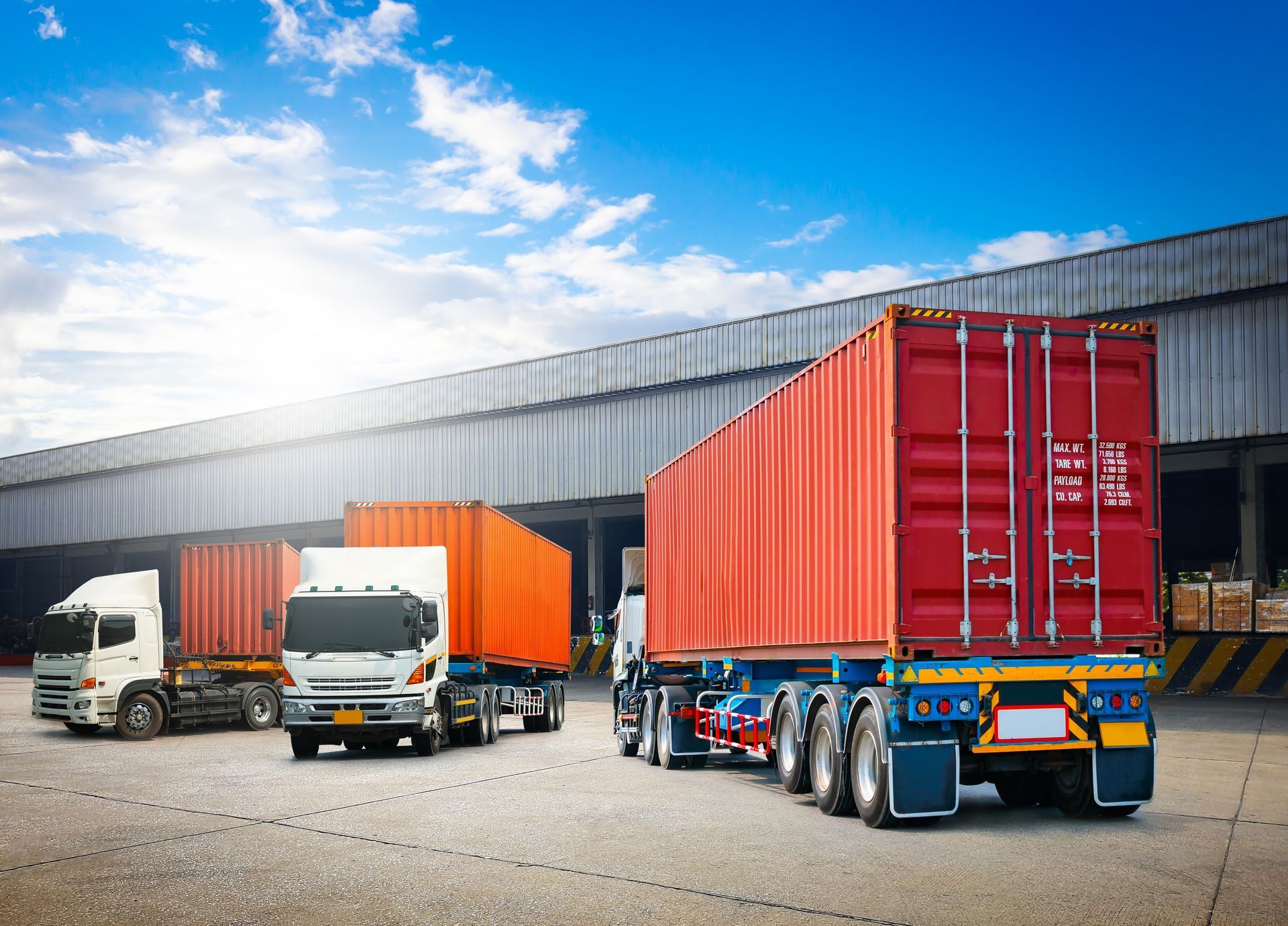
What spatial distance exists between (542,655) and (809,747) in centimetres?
1372

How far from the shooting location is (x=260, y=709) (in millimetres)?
23281

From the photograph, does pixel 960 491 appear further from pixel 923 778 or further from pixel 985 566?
pixel 923 778

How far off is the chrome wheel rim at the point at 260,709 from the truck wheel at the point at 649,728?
9240mm

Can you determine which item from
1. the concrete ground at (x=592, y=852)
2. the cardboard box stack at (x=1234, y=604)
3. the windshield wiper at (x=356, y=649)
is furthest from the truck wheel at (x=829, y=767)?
the cardboard box stack at (x=1234, y=604)

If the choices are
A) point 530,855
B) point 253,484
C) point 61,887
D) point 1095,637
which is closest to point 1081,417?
point 1095,637

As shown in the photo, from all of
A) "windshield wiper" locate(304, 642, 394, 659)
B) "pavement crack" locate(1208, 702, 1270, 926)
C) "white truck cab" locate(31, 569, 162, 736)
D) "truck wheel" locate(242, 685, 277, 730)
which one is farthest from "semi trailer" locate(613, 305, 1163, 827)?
"truck wheel" locate(242, 685, 277, 730)

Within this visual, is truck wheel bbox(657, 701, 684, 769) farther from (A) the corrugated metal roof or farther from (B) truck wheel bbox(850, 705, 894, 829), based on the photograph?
(A) the corrugated metal roof

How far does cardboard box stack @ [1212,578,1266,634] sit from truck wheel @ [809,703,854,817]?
1786 cm

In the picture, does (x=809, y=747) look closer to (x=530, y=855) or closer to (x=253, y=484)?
(x=530, y=855)

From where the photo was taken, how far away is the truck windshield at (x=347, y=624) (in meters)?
16.6

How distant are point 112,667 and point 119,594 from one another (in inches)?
48.5

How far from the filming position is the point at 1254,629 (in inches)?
1016

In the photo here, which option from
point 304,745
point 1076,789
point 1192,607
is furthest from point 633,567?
point 1192,607

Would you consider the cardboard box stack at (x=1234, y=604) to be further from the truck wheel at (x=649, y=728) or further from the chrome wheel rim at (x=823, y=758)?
the chrome wheel rim at (x=823, y=758)
